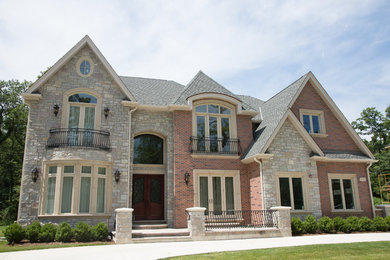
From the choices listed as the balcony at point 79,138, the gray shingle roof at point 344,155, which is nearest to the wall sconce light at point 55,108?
the balcony at point 79,138

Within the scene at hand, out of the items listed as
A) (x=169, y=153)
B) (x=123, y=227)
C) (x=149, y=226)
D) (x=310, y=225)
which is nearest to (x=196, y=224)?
(x=123, y=227)

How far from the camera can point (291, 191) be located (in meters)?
15.3

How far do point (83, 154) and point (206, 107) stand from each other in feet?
22.1

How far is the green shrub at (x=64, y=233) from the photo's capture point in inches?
460

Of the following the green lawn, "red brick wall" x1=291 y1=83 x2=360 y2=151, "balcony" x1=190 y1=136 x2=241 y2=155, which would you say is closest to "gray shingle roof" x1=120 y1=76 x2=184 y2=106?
"balcony" x1=190 y1=136 x2=241 y2=155

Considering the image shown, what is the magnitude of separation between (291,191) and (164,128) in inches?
276

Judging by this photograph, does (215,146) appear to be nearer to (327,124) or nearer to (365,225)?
(327,124)

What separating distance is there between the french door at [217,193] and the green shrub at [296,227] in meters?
3.02

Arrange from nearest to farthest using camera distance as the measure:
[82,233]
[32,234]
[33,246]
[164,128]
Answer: [33,246]
[32,234]
[82,233]
[164,128]

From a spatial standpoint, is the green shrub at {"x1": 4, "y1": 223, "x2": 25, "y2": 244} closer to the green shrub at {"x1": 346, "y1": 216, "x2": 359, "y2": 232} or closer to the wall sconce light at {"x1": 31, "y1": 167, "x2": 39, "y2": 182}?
the wall sconce light at {"x1": 31, "y1": 167, "x2": 39, "y2": 182}

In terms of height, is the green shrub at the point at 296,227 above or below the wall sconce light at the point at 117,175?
below

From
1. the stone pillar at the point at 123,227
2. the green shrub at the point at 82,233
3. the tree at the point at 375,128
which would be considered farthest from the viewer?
the tree at the point at 375,128

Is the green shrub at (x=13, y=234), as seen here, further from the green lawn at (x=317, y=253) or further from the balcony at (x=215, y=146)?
the balcony at (x=215, y=146)

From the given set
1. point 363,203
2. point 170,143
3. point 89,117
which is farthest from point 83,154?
point 363,203
